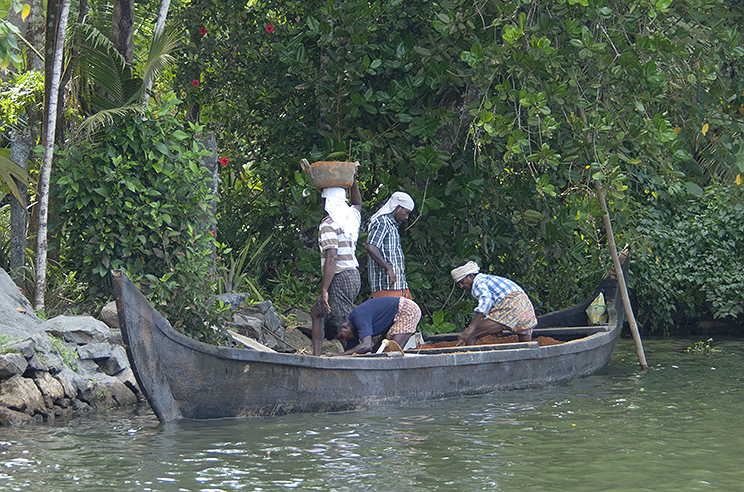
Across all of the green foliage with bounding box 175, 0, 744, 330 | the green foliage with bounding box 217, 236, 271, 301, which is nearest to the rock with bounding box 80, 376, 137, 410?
the green foliage with bounding box 217, 236, 271, 301

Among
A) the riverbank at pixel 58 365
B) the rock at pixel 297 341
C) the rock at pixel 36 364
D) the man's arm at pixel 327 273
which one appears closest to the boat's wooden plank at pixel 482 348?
the man's arm at pixel 327 273

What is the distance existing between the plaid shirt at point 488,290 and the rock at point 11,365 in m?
4.08

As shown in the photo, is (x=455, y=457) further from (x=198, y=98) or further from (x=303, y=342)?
(x=198, y=98)

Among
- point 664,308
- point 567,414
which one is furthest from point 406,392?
point 664,308

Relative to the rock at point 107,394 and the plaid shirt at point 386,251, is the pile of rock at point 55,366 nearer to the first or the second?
the rock at point 107,394

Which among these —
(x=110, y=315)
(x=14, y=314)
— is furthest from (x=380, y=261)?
(x=14, y=314)

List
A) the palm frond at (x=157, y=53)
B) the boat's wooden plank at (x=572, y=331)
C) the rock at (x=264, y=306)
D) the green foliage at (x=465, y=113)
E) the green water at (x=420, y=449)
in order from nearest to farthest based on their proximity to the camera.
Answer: the green water at (x=420, y=449) < the green foliage at (x=465, y=113) < the palm frond at (x=157, y=53) < the rock at (x=264, y=306) < the boat's wooden plank at (x=572, y=331)

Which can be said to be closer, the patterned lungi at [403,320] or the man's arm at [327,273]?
the man's arm at [327,273]

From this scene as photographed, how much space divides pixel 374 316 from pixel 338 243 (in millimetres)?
716

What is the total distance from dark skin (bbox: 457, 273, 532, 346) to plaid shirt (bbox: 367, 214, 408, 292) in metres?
0.69

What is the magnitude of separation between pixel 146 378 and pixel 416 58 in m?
5.21

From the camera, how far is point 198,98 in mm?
10781

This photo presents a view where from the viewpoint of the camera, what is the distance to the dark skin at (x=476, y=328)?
838cm

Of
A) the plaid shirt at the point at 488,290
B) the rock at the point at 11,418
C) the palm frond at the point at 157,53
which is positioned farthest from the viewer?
the palm frond at the point at 157,53
